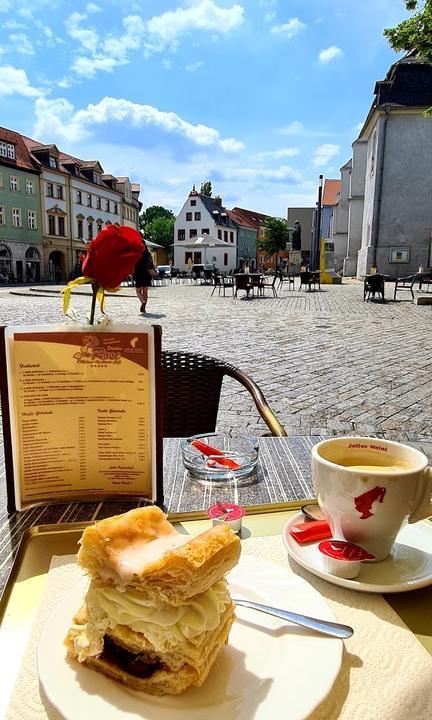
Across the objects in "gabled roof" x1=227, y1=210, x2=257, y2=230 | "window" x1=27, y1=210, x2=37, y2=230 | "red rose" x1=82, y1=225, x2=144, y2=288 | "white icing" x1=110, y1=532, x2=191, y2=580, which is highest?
"gabled roof" x1=227, y1=210, x2=257, y2=230

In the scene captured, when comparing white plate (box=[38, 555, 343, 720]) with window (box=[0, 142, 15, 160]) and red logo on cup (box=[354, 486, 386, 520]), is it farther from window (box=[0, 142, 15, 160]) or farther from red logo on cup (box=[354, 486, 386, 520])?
window (box=[0, 142, 15, 160])

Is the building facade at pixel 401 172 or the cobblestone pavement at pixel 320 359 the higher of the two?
the building facade at pixel 401 172

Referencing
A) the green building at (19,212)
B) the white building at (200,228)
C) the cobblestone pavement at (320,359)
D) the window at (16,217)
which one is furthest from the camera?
the white building at (200,228)

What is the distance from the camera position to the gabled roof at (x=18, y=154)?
43.1 m

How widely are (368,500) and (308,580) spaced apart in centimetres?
18

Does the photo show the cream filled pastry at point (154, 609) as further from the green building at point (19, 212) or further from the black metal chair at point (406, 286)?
the green building at point (19, 212)

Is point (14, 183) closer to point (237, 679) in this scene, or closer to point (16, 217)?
point (16, 217)

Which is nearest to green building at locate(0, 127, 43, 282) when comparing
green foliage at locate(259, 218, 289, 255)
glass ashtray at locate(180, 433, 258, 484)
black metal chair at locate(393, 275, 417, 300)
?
black metal chair at locate(393, 275, 417, 300)

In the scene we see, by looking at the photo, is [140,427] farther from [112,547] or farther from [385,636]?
[385,636]

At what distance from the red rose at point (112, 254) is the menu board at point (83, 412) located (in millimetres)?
132

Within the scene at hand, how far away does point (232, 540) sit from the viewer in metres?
0.71

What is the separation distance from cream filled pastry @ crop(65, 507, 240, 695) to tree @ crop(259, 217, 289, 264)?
3112 inches

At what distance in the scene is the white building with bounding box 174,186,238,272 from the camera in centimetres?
7362

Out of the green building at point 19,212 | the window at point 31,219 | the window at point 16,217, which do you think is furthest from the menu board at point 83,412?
the window at point 31,219
